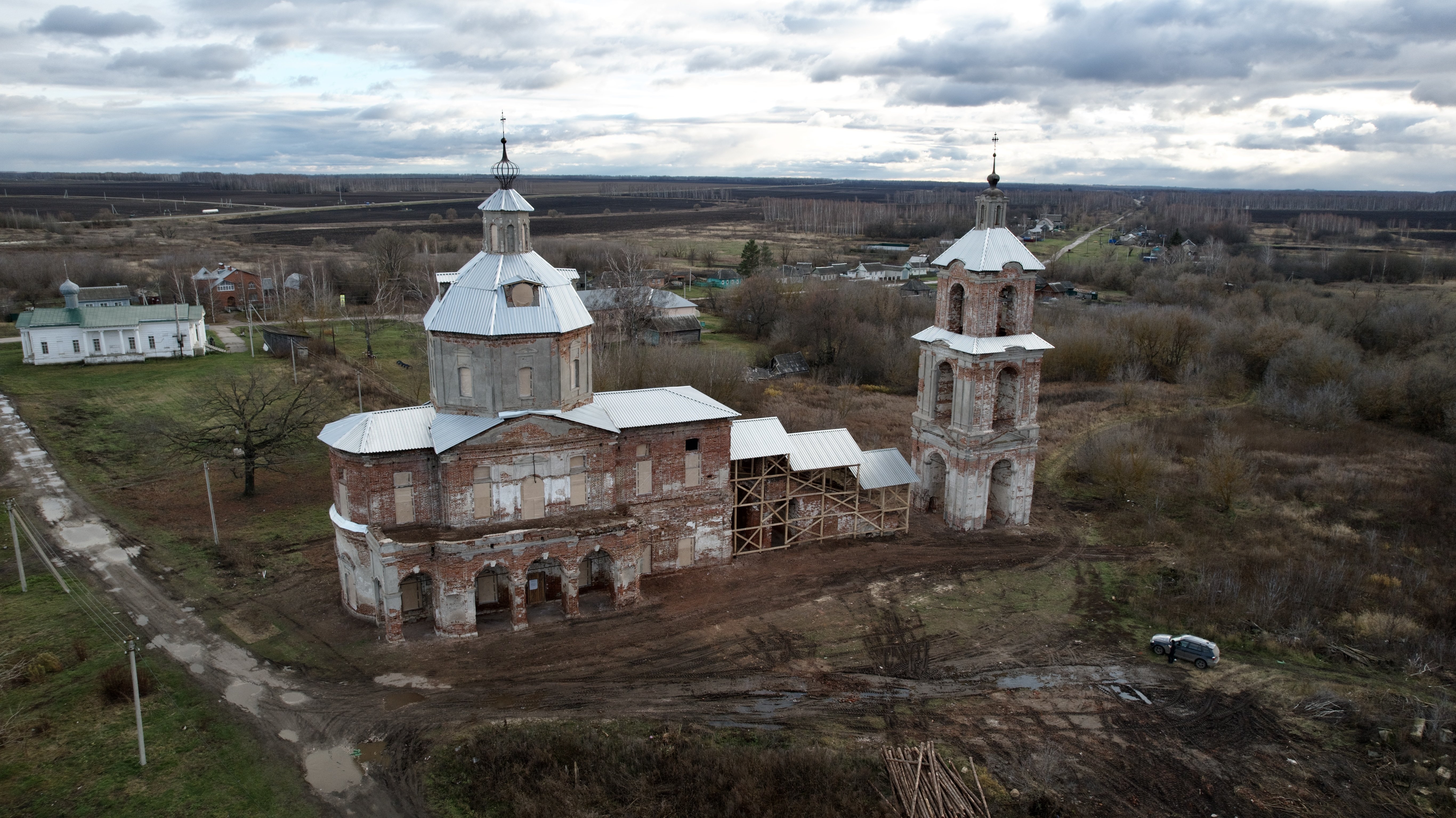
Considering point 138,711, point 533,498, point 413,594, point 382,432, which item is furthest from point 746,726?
point 138,711

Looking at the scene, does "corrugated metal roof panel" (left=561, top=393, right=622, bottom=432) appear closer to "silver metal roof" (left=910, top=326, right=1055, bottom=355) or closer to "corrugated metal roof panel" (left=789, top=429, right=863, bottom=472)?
"corrugated metal roof panel" (left=789, top=429, right=863, bottom=472)

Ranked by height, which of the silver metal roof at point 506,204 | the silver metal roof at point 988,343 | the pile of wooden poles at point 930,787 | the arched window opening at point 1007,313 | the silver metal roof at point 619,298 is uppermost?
the silver metal roof at point 506,204

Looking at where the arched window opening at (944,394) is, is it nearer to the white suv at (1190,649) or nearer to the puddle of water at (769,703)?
the white suv at (1190,649)

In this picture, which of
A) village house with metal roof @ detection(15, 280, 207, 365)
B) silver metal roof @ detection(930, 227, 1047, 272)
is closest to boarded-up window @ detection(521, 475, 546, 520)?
silver metal roof @ detection(930, 227, 1047, 272)

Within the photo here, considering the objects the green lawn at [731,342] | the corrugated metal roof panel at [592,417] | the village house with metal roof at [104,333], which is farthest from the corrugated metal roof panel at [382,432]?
the village house with metal roof at [104,333]

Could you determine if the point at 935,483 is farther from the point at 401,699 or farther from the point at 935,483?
the point at 401,699
